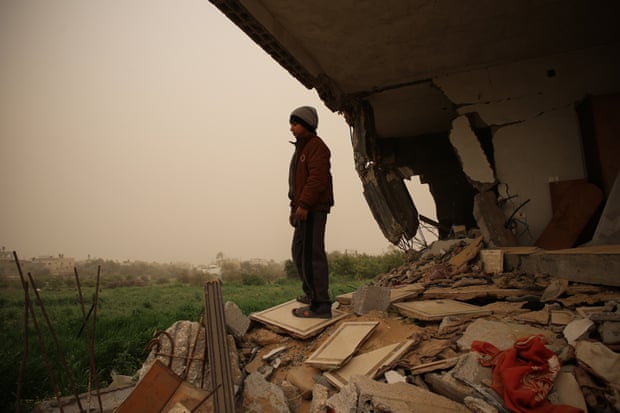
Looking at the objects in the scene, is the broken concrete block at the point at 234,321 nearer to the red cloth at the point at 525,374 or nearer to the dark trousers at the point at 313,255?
the dark trousers at the point at 313,255

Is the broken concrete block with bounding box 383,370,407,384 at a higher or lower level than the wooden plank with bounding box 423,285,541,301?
lower

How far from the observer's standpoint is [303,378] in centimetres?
241

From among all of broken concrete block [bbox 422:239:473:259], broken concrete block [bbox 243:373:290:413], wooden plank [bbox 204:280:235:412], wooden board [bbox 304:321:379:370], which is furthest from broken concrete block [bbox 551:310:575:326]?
broken concrete block [bbox 422:239:473:259]

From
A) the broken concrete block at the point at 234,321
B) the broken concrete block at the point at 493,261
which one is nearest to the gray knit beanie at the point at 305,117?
the broken concrete block at the point at 234,321

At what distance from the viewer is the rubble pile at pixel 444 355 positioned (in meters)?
1.76

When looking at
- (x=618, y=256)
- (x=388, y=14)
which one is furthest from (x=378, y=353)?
(x=388, y=14)

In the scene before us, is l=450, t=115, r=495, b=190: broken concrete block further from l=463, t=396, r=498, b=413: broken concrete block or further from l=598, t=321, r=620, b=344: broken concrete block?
l=463, t=396, r=498, b=413: broken concrete block

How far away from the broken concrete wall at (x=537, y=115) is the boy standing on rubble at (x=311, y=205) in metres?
4.44

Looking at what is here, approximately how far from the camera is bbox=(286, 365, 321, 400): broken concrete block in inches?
90.1

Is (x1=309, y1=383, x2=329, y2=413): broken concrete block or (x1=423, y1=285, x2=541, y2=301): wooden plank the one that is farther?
(x1=423, y1=285, x2=541, y2=301): wooden plank

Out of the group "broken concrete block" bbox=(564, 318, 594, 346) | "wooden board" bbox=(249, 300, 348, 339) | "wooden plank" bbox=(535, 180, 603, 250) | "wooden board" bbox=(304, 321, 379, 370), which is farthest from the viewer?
"wooden plank" bbox=(535, 180, 603, 250)

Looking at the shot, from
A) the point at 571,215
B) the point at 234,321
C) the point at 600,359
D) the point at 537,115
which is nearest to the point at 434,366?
the point at 600,359

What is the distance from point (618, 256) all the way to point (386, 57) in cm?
448

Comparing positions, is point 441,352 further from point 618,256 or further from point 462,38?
point 462,38
